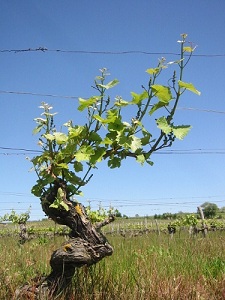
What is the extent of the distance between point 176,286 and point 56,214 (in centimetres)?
117

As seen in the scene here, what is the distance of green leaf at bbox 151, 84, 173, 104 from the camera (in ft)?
9.06

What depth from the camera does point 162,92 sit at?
109 inches

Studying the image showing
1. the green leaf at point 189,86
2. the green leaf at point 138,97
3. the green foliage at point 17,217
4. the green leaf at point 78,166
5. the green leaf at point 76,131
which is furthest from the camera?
the green foliage at point 17,217

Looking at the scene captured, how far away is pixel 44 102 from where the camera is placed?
3.02 m

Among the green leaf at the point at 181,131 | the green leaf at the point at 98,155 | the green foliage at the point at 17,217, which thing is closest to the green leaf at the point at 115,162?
the green leaf at the point at 98,155

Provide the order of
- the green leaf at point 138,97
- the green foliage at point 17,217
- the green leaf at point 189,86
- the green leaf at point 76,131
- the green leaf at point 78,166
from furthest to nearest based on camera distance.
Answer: the green foliage at point 17,217, the green leaf at point 78,166, the green leaf at point 76,131, the green leaf at point 138,97, the green leaf at point 189,86

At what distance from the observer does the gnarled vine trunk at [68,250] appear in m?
3.02

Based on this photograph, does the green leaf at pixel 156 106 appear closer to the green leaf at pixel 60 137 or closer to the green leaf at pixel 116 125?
the green leaf at pixel 116 125

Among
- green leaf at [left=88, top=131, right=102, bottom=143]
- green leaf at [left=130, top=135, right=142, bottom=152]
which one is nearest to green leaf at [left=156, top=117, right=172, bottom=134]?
green leaf at [left=130, top=135, right=142, bottom=152]

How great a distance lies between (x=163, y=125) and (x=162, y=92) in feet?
0.82

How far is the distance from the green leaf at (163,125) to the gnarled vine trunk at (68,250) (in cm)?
98

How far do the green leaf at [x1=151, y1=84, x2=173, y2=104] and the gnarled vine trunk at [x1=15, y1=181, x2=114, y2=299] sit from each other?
3.60 ft

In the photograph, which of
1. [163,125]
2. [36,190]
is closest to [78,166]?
[36,190]

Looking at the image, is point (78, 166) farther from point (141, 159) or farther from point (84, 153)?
point (141, 159)
